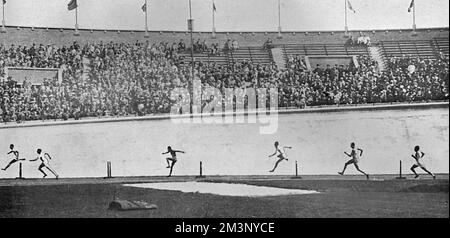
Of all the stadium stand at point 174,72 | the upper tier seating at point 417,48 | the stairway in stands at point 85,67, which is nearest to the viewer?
the stadium stand at point 174,72

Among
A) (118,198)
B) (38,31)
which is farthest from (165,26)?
(118,198)

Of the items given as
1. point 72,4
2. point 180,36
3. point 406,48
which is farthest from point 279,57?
point 72,4

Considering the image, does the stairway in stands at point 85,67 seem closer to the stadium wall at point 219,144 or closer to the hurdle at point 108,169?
the stadium wall at point 219,144

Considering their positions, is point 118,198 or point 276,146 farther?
point 276,146

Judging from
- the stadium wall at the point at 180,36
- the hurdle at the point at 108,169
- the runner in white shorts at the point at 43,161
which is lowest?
the hurdle at the point at 108,169

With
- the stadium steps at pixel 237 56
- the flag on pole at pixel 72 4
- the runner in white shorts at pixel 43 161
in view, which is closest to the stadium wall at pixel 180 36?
the stadium steps at pixel 237 56

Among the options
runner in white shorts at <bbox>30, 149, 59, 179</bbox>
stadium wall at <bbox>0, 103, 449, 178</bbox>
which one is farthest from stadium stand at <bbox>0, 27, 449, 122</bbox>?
runner in white shorts at <bbox>30, 149, 59, 179</bbox>

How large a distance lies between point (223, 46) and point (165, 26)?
3.62 metres

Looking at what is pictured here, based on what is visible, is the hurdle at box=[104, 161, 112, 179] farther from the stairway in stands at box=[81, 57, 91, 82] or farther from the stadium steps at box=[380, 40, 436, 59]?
the stadium steps at box=[380, 40, 436, 59]

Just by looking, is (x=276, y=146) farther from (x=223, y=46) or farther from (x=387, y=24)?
(x=223, y=46)

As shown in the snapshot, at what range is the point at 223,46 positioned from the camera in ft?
107

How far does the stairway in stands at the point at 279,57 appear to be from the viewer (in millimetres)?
30725

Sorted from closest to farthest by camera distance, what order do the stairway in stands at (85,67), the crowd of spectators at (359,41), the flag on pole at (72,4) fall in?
1. the flag on pole at (72,4)
2. the stairway in stands at (85,67)
3. the crowd of spectators at (359,41)

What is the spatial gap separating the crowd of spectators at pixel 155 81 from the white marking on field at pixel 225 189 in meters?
6.46
